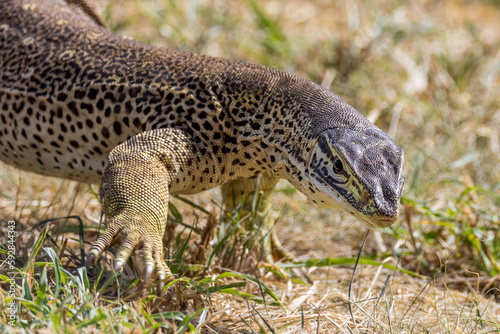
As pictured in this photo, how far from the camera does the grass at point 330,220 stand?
11.8 ft

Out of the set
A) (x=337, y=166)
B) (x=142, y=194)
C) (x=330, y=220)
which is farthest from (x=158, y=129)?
(x=330, y=220)

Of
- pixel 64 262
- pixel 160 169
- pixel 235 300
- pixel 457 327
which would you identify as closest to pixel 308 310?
pixel 235 300

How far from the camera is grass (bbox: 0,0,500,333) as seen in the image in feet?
11.8

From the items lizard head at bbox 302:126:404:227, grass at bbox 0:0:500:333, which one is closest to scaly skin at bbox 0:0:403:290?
lizard head at bbox 302:126:404:227

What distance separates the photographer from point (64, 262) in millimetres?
4289

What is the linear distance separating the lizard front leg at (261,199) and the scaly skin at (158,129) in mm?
21

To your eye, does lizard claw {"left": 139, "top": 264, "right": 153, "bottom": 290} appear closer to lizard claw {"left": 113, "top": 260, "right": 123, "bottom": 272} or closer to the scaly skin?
the scaly skin

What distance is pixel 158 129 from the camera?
4066 mm

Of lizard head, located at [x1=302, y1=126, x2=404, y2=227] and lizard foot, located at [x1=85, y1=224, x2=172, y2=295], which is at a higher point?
lizard head, located at [x1=302, y1=126, x2=404, y2=227]

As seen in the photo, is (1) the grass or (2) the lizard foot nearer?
(2) the lizard foot

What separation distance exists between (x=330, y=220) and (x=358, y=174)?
2472mm

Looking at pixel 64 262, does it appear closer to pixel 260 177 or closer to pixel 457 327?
pixel 260 177

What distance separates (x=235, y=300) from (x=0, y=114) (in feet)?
6.77

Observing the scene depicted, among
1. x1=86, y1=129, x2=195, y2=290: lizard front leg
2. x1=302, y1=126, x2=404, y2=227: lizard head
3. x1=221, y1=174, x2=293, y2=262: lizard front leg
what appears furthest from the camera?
x1=221, y1=174, x2=293, y2=262: lizard front leg
